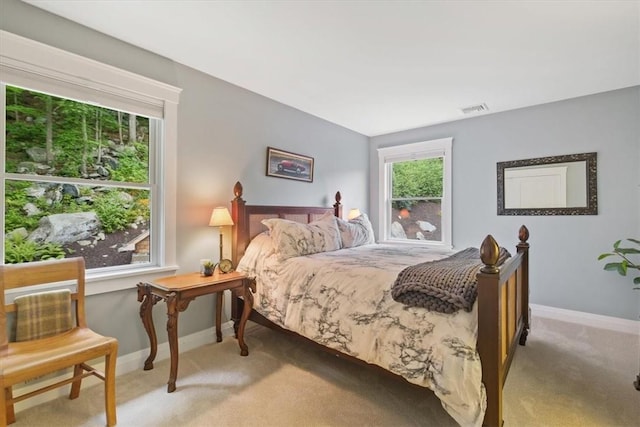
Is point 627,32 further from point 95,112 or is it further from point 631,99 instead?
point 95,112

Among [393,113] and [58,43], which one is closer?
[58,43]

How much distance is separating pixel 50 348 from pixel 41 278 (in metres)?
0.47

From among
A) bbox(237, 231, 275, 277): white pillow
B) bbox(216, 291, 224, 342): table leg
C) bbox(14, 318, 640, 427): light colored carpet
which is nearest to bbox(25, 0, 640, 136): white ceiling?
bbox(237, 231, 275, 277): white pillow

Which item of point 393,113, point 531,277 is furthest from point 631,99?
point 393,113

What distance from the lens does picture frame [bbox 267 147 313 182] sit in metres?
3.40

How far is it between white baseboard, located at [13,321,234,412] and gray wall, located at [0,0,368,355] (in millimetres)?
A: 57

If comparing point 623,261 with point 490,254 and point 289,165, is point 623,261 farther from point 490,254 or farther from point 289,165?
point 289,165

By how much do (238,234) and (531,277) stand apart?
11.1ft

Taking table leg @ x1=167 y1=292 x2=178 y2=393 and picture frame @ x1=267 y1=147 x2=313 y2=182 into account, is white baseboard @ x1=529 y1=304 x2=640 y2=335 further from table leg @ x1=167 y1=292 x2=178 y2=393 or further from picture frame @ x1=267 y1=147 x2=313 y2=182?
table leg @ x1=167 y1=292 x2=178 y2=393

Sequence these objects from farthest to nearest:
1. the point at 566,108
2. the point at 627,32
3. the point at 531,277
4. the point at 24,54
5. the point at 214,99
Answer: the point at 531,277
the point at 566,108
the point at 214,99
the point at 627,32
the point at 24,54

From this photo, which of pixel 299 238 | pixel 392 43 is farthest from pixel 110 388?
pixel 392 43

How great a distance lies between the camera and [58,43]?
202 cm

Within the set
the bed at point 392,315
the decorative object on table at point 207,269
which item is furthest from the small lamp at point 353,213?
the decorative object on table at point 207,269

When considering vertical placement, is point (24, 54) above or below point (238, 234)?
above
